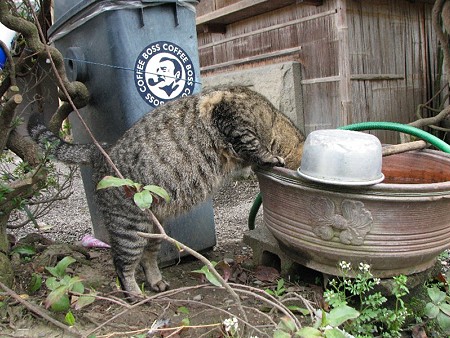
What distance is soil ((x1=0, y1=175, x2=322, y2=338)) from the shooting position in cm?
193

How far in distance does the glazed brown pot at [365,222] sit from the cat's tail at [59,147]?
126 centimetres

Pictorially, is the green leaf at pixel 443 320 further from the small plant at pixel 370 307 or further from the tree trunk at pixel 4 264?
the tree trunk at pixel 4 264

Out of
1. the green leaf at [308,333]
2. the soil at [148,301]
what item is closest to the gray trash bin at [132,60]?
the soil at [148,301]

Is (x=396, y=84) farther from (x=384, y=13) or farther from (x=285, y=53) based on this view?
(x=285, y=53)

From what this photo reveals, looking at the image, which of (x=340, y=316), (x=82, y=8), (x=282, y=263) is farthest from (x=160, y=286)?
(x=82, y=8)

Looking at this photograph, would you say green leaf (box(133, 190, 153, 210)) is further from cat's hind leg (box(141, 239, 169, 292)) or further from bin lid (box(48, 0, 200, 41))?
bin lid (box(48, 0, 200, 41))

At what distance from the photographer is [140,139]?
2.66m

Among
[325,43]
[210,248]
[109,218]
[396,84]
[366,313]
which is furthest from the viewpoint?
[396,84]

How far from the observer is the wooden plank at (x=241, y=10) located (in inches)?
218

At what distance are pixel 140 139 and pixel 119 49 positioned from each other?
0.75 m

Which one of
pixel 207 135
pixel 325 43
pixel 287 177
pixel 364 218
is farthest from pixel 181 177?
pixel 325 43

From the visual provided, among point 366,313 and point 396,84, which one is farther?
point 396,84

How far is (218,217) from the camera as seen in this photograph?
5.22 meters

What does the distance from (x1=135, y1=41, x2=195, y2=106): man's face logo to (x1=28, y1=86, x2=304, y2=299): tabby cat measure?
0.33m
